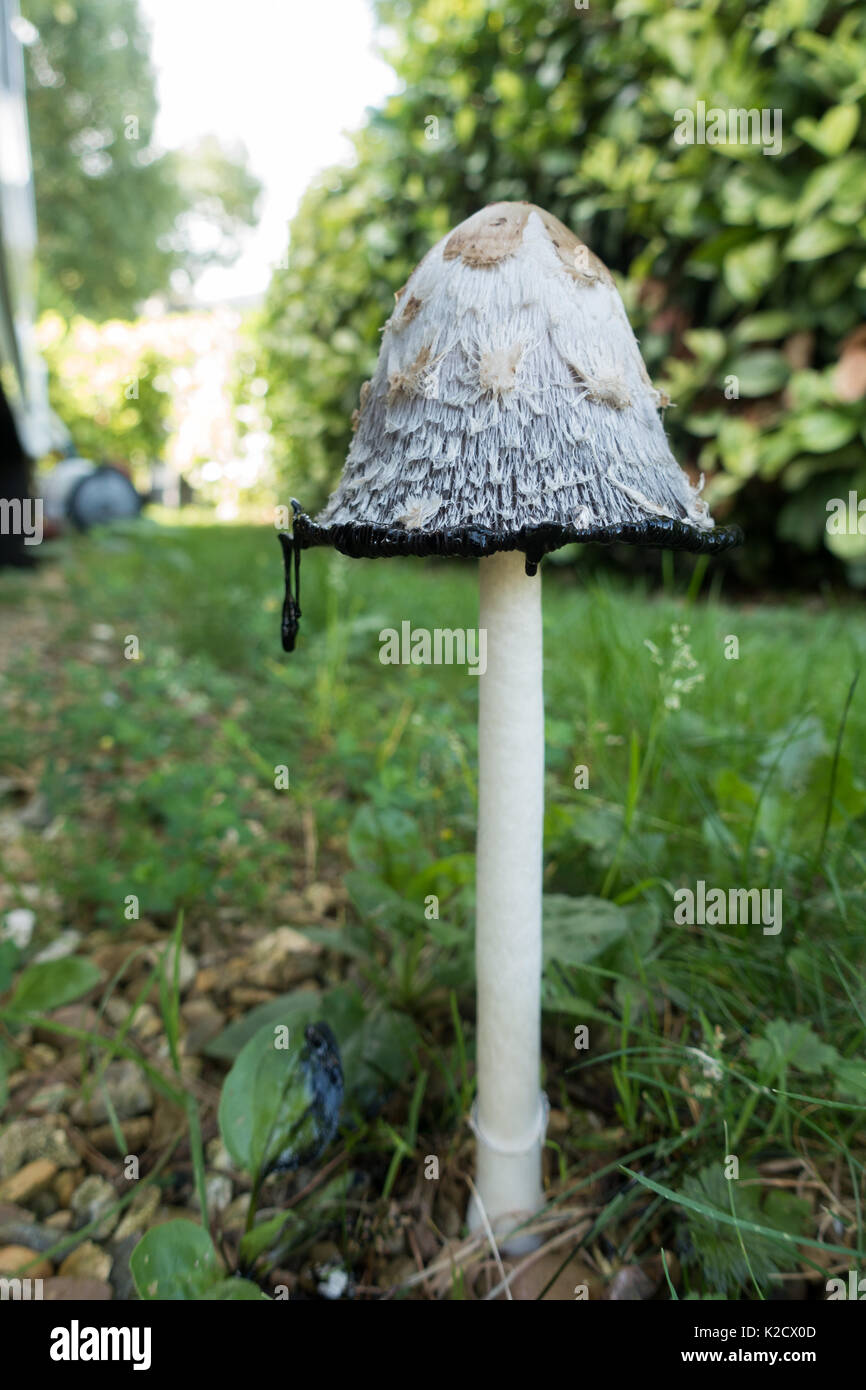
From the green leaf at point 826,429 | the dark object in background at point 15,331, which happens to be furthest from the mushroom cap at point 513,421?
the dark object in background at point 15,331

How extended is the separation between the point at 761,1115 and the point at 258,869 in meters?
1.20

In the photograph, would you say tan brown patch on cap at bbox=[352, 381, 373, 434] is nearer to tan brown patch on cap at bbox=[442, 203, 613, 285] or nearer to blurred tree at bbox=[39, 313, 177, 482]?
tan brown patch on cap at bbox=[442, 203, 613, 285]

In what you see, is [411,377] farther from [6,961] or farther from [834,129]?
[834,129]

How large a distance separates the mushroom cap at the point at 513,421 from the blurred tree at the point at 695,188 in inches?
73.9

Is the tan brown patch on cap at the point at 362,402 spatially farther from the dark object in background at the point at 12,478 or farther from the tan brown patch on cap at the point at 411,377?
the dark object in background at the point at 12,478

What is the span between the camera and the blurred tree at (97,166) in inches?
718

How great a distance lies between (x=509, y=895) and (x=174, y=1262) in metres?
0.63

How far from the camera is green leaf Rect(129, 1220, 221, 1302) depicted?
1.07 metres

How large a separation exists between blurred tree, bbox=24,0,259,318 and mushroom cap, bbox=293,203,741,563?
809 inches

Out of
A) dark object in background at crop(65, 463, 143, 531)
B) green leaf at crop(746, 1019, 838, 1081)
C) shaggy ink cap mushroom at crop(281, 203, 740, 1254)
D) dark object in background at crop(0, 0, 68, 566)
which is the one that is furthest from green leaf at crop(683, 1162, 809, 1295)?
dark object in background at crop(65, 463, 143, 531)

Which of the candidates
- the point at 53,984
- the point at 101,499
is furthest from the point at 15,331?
the point at 53,984
